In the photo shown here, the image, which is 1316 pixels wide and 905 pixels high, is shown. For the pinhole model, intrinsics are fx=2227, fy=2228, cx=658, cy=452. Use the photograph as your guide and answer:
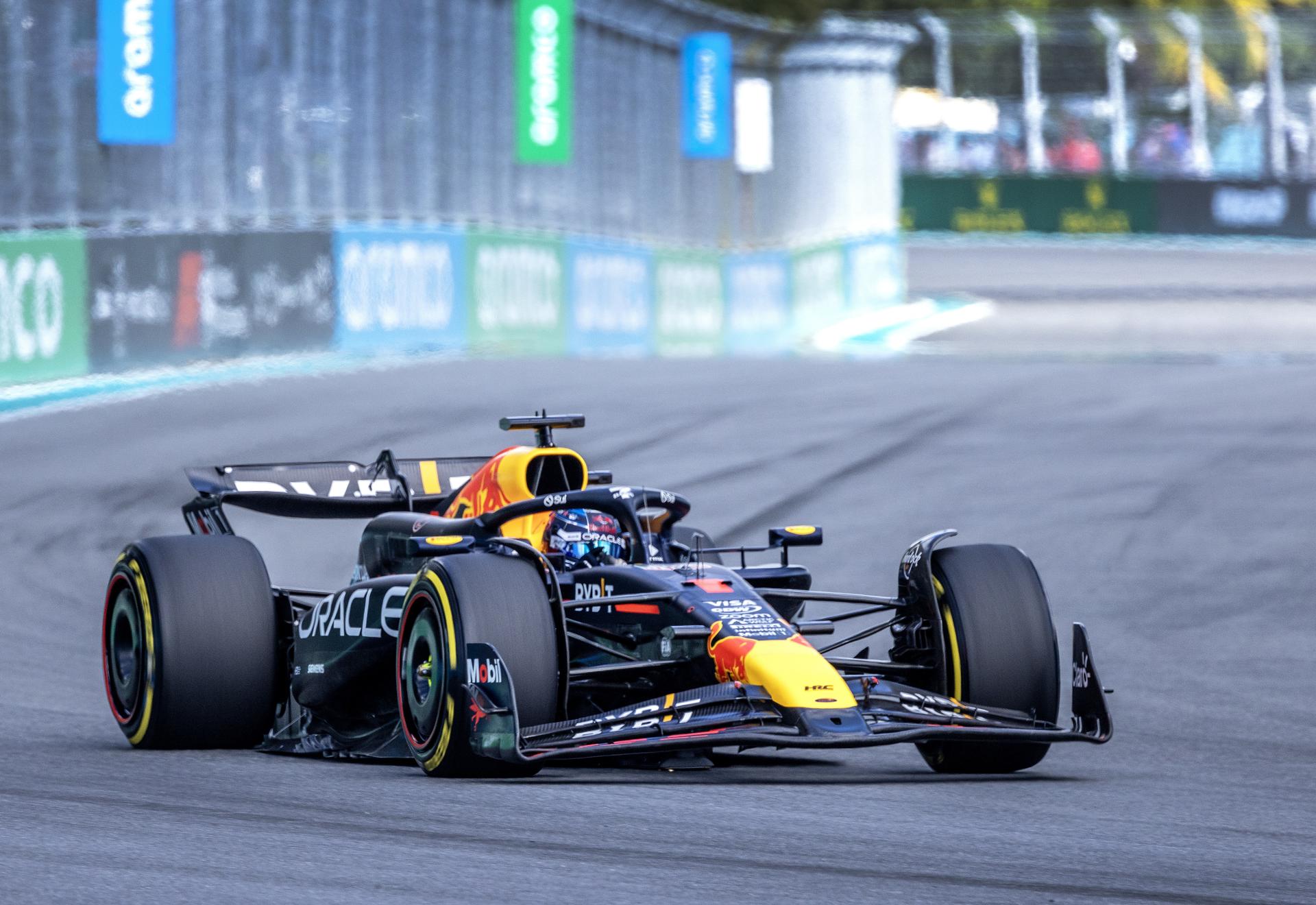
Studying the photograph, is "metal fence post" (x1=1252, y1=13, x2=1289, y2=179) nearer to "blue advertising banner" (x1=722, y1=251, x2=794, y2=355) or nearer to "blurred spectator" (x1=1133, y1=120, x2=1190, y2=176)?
"blurred spectator" (x1=1133, y1=120, x2=1190, y2=176)

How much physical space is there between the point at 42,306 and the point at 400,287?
545 centimetres

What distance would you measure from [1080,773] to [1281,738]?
1174 mm

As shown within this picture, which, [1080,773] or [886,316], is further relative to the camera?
[886,316]

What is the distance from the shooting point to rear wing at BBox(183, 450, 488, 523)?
8.88 m

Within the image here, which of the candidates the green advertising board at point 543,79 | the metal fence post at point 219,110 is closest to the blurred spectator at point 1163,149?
the green advertising board at point 543,79

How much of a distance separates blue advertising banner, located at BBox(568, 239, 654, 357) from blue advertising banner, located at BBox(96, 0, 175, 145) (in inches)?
276

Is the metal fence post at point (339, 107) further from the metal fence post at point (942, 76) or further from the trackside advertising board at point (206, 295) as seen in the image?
the metal fence post at point (942, 76)

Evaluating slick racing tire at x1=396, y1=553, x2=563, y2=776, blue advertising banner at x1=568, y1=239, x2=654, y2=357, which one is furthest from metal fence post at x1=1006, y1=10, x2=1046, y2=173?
slick racing tire at x1=396, y1=553, x2=563, y2=776

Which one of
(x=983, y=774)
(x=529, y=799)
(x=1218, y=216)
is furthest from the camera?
(x=1218, y=216)

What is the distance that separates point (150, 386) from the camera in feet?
57.6

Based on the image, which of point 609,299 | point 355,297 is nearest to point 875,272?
point 609,299

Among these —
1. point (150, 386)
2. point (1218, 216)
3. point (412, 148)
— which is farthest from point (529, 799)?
point (1218, 216)

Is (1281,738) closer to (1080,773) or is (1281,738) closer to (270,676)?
(1080,773)

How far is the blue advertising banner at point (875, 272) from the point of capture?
37.6 metres
